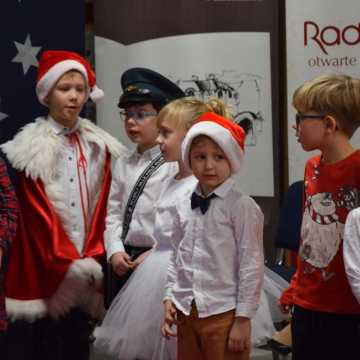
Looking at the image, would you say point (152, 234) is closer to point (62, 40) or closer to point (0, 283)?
point (0, 283)

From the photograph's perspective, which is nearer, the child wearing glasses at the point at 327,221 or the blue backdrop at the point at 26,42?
the child wearing glasses at the point at 327,221

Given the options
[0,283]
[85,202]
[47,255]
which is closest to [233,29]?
[85,202]

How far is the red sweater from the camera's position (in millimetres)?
2488

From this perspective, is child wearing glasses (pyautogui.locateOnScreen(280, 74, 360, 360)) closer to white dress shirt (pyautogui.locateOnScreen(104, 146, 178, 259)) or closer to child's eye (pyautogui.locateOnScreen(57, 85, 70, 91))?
white dress shirt (pyautogui.locateOnScreen(104, 146, 178, 259))

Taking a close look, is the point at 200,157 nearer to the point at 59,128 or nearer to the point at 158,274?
the point at 158,274

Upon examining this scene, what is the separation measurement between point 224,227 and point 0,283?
0.89 meters

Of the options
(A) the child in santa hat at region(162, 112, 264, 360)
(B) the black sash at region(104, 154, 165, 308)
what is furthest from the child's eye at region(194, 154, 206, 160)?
(B) the black sash at region(104, 154, 165, 308)

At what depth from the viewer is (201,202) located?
8.50 feet

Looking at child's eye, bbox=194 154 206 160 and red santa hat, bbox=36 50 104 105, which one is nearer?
child's eye, bbox=194 154 206 160

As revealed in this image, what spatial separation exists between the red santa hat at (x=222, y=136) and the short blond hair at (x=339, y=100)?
0.28m

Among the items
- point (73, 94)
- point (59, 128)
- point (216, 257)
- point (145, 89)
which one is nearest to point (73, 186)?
point (59, 128)

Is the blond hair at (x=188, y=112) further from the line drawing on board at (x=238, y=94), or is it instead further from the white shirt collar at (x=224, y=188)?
the line drawing on board at (x=238, y=94)

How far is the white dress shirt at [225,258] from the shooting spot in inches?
98.0

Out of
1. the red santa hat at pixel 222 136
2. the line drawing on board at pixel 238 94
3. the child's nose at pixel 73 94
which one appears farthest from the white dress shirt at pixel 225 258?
the line drawing on board at pixel 238 94
